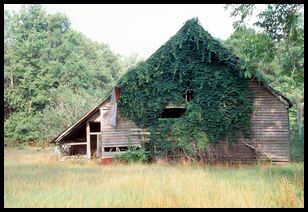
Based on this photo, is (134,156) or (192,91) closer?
(134,156)

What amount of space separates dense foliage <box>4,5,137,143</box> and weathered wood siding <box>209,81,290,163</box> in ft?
76.6

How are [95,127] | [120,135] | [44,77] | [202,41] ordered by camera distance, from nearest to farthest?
1. [202,41]
2. [120,135]
3. [95,127]
4. [44,77]

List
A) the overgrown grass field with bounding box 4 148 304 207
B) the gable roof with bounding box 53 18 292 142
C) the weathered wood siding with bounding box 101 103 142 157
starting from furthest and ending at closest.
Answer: the weathered wood siding with bounding box 101 103 142 157 < the gable roof with bounding box 53 18 292 142 < the overgrown grass field with bounding box 4 148 304 207

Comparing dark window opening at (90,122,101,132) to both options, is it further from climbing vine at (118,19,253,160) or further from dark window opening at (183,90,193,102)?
dark window opening at (183,90,193,102)

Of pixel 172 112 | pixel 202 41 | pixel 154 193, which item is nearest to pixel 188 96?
pixel 172 112

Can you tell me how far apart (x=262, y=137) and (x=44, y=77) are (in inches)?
1363

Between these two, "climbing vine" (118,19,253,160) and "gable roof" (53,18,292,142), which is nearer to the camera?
"gable roof" (53,18,292,142)

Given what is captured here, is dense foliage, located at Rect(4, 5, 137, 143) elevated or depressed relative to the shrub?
elevated

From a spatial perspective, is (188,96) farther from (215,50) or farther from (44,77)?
(44,77)

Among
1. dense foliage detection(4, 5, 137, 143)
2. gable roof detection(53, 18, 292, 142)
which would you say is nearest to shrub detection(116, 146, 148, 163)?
gable roof detection(53, 18, 292, 142)

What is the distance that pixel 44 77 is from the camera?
50.1 m

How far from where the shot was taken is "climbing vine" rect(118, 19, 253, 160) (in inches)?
862
